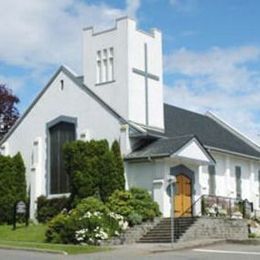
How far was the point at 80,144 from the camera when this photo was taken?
3484cm

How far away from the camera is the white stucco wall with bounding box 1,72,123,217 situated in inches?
1448

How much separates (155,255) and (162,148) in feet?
34.4

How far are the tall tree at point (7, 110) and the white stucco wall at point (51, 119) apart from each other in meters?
12.4

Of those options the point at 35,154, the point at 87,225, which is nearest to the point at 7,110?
the point at 35,154

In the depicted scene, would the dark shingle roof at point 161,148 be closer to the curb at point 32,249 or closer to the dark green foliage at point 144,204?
the dark green foliage at point 144,204

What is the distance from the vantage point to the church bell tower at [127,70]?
3625 cm

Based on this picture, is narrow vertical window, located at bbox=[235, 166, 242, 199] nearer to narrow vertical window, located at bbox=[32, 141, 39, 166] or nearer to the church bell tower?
the church bell tower

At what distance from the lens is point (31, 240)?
3069 centimetres

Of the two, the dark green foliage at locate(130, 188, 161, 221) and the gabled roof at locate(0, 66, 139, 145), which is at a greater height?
the gabled roof at locate(0, 66, 139, 145)

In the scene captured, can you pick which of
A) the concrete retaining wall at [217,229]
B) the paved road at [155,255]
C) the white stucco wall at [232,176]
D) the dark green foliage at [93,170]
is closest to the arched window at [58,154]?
the dark green foliage at [93,170]

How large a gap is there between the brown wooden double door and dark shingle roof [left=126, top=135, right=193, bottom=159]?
1905 millimetres

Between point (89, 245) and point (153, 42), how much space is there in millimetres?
13943

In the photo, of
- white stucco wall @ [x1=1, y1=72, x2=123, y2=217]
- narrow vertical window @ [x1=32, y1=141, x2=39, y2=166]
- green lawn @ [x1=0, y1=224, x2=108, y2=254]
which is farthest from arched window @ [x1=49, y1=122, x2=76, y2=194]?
green lawn @ [x1=0, y1=224, x2=108, y2=254]

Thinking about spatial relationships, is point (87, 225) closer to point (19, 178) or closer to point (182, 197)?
point (182, 197)
